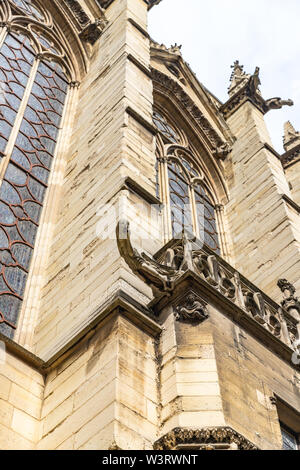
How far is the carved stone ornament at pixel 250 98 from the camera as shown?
51.1ft

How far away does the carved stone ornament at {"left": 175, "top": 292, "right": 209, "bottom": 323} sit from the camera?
18.5 ft

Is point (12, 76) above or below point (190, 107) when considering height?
below

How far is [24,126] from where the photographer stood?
30.9 ft

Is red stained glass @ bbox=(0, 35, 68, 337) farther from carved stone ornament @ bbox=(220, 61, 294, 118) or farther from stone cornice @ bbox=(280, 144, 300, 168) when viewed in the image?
stone cornice @ bbox=(280, 144, 300, 168)

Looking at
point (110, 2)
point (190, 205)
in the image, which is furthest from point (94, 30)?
point (190, 205)

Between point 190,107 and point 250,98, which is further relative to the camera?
point 250,98

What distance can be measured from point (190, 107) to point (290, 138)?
374cm

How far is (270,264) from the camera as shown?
10664mm

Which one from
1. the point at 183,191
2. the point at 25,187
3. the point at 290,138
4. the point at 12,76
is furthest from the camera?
the point at 290,138

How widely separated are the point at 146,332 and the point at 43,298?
79.4 inches

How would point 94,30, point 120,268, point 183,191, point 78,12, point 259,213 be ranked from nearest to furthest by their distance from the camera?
1. point 120,268
2. point 259,213
3. point 94,30
4. point 183,191
5. point 78,12

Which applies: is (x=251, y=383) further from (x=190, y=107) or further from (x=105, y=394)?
(x=190, y=107)

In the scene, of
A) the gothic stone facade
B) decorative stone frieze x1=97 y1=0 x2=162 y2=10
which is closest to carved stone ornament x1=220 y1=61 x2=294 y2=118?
the gothic stone facade
